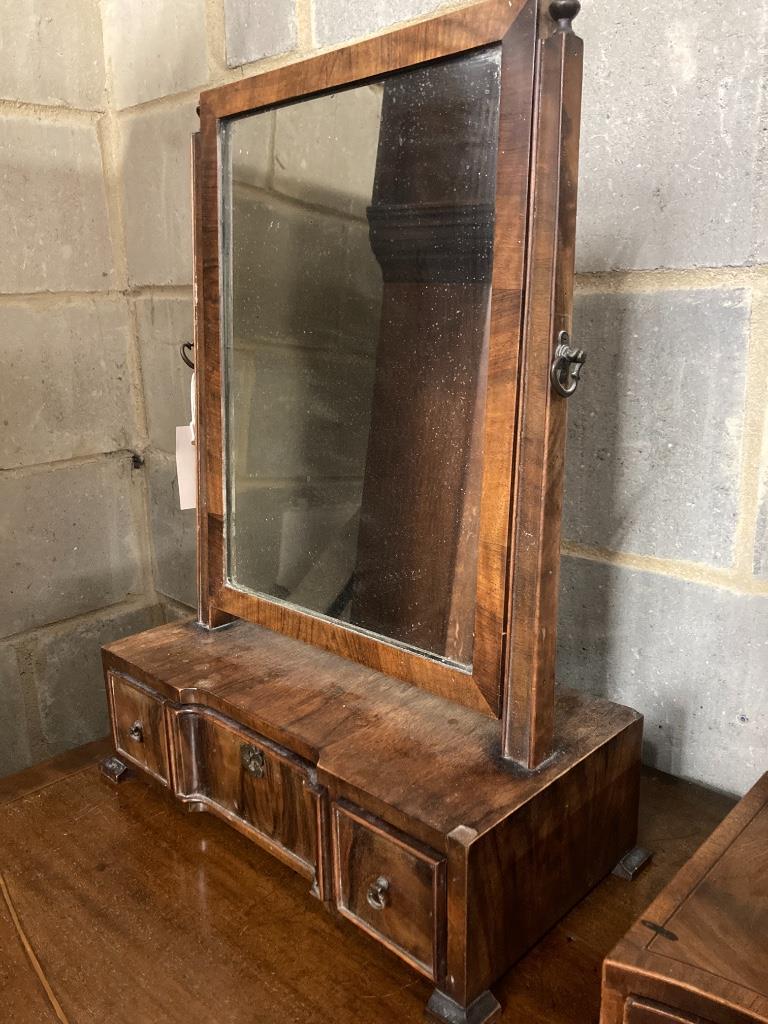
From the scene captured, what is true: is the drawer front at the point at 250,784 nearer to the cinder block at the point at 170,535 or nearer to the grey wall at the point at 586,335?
the grey wall at the point at 586,335

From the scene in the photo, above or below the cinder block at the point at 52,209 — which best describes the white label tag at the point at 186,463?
below

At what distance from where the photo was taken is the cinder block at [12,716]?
1271 millimetres

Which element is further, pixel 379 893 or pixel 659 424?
pixel 659 424

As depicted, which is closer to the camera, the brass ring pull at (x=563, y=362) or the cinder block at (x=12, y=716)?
the brass ring pull at (x=563, y=362)

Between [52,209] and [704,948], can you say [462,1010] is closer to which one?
[704,948]

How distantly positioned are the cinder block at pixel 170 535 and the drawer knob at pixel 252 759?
0.60 metres

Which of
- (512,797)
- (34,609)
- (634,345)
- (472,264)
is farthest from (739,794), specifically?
(34,609)

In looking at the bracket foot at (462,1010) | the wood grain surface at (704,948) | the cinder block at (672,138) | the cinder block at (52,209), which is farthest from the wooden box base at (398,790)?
the cinder block at (52,209)

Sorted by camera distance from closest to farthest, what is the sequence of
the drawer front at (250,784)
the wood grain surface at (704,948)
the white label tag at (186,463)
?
the wood grain surface at (704,948) → the drawer front at (250,784) → the white label tag at (186,463)

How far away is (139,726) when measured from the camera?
0.86 metres

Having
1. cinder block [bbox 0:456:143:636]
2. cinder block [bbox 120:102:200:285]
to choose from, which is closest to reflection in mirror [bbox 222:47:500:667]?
cinder block [bbox 120:102:200:285]

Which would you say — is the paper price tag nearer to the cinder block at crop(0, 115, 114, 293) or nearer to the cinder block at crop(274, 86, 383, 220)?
the cinder block at crop(274, 86, 383, 220)

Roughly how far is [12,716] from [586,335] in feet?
3.29

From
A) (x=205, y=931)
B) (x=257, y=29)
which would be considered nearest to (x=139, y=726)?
(x=205, y=931)
